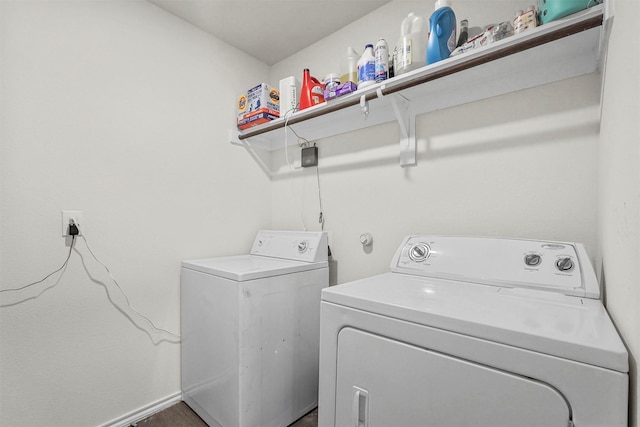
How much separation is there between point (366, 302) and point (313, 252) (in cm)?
85

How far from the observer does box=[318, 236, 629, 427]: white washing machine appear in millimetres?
583

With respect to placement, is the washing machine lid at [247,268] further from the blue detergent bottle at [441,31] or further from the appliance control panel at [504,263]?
the blue detergent bottle at [441,31]

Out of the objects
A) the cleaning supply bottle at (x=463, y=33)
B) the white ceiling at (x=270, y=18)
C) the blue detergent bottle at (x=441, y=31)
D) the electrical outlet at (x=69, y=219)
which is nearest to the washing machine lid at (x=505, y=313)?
the blue detergent bottle at (x=441, y=31)

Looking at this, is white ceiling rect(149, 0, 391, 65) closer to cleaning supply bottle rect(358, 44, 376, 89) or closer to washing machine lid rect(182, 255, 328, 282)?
cleaning supply bottle rect(358, 44, 376, 89)

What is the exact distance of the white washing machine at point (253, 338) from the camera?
134 centimetres

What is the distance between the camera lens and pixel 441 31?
1242 mm

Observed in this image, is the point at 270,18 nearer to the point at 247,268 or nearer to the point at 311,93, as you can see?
the point at 311,93

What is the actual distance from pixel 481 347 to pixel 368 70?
4.26ft

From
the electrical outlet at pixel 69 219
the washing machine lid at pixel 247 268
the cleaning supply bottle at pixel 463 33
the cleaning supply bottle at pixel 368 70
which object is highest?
the cleaning supply bottle at pixel 463 33

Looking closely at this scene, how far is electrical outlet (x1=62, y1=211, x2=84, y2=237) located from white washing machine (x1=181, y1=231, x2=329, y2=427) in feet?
1.81

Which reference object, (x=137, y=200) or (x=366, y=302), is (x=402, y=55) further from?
(x=137, y=200)

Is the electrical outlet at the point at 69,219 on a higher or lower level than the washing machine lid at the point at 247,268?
higher

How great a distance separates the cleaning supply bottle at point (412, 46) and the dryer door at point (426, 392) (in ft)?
3.91

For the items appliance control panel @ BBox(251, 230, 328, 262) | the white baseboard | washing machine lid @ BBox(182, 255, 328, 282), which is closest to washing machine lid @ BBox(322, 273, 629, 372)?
washing machine lid @ BBox(182, 255, 328, 282)
